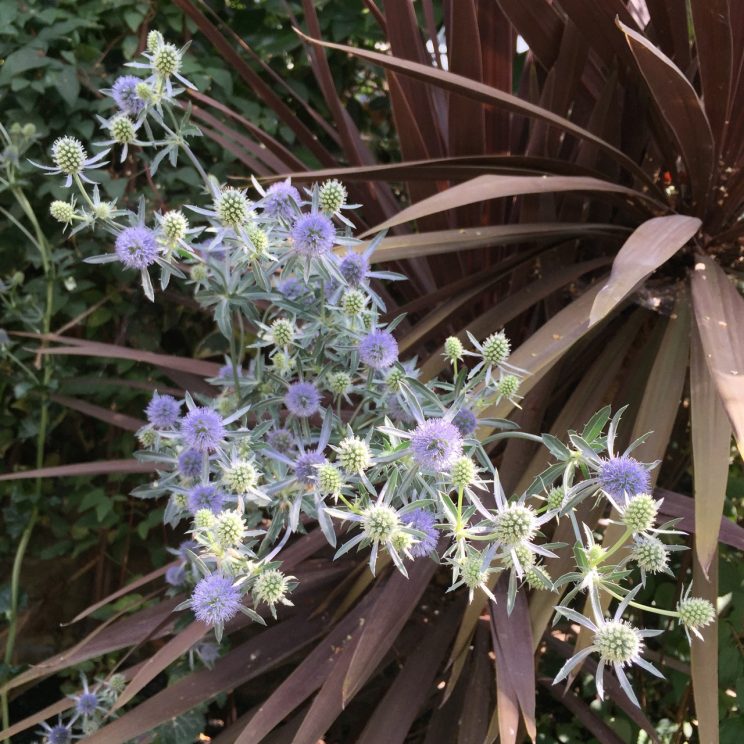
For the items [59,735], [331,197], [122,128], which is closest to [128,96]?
[122,128]

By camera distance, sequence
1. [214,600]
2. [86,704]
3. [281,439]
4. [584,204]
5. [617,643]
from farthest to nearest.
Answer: [584,204], [86,704], [281,439], [214,600], [617,643]

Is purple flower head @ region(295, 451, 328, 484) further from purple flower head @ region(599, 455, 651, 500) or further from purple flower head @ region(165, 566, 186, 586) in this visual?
purple flower head @ region(165, 566, 186, 586)

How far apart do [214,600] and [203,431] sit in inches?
7.4

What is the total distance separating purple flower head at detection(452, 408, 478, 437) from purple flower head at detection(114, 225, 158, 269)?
0.38 meters

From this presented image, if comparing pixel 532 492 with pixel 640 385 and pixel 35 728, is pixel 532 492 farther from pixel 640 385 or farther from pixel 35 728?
pixel 35 728

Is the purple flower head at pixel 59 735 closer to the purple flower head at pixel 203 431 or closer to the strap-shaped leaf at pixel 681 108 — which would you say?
the purple flower head at pixel 203 431

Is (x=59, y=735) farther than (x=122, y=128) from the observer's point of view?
Yes

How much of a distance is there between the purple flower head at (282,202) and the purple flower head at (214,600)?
413mm

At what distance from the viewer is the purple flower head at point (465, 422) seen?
34.5 inches

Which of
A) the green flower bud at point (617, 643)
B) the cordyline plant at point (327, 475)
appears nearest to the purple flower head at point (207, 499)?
the cordyline plant at point (327, 475)

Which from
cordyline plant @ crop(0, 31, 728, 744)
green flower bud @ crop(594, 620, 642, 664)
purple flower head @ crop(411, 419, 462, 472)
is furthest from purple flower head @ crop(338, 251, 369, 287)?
green flower bud @ crop(594, 620, 642, 664)

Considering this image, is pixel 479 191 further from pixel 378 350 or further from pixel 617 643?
pixel 617 643

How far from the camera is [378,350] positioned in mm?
889

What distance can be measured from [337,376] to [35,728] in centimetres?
123
